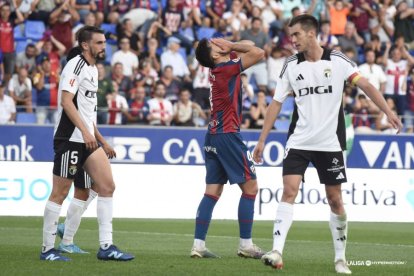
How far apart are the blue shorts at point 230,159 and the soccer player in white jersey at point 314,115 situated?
1.49 meters

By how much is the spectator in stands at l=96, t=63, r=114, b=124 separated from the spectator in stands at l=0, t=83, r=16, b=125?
5.89ft

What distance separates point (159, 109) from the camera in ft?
76.7

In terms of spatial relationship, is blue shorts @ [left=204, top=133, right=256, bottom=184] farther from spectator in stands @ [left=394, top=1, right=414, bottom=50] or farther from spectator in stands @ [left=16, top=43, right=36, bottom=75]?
spectator in stands @ [left=394, top=1, right=414, bottom=50]

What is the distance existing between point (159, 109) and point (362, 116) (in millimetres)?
4744

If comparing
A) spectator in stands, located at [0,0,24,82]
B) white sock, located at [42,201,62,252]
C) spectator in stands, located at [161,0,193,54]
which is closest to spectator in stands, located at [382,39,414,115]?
spectator in stands, located at [161,0,193,54]

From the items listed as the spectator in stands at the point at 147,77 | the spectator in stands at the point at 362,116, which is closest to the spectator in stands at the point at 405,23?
the spectator in stands at the point at 362,116

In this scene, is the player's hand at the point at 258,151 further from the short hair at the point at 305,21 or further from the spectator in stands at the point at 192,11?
the spectator in stands at the point at 192,11

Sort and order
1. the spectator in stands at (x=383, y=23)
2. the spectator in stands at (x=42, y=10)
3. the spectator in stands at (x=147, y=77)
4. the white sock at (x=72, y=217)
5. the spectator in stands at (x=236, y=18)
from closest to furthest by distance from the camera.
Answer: the white sock at (x=72, y=217) → the spectator in stands at (x=147, y=77) → the spectator in stands at (x=42, y=10) → the spectator in stands at (x=236, y=18) → the spectator in stands at (x=383, y=23)

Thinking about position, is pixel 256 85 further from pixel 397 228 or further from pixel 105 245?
pixel 105 245

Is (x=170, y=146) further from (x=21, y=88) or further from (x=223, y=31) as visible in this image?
(x=223, y=31)

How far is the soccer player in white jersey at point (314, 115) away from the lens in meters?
10.3

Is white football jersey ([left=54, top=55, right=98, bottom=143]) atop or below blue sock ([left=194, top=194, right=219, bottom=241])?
atop

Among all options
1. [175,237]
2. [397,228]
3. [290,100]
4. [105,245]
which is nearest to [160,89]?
[290,100]

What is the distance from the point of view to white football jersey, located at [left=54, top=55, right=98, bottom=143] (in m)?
11.3
